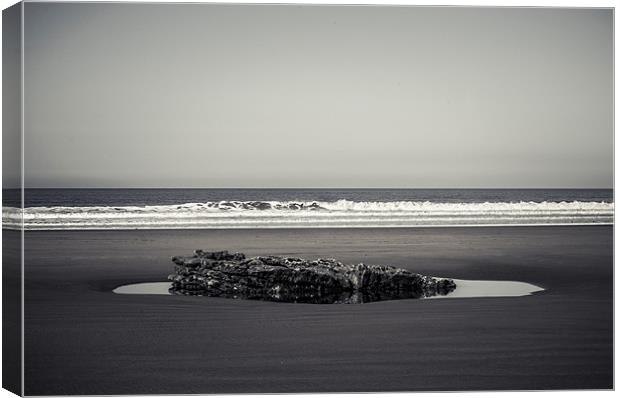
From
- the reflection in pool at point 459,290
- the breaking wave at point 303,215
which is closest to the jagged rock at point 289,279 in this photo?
the reflection in pool at point 459,290

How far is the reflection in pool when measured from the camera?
6.30 m

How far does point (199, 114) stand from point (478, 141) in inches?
69.8

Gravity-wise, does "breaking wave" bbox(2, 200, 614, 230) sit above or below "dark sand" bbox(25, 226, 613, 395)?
above

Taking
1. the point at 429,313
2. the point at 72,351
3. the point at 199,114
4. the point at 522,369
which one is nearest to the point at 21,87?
the point at 199,114

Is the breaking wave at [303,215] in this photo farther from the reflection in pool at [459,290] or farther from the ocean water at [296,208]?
the reflection in pool at [459,290]

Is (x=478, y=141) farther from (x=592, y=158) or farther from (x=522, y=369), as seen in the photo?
(x=522, y=369)

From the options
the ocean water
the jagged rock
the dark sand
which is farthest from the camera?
the jagged rock

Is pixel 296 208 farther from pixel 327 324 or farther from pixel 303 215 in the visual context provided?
pixel 327 324

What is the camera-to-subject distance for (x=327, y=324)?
593 cm

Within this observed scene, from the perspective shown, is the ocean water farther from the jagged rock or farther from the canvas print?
the jagged rock

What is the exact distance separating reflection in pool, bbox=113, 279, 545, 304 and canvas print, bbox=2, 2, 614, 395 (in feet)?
0.06

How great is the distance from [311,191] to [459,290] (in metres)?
1.19

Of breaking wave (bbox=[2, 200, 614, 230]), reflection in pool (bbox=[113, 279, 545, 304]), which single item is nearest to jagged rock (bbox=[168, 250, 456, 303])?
reflection in pool (bbox=[113, 279, 545, 304])

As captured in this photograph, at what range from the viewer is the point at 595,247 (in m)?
6.27
